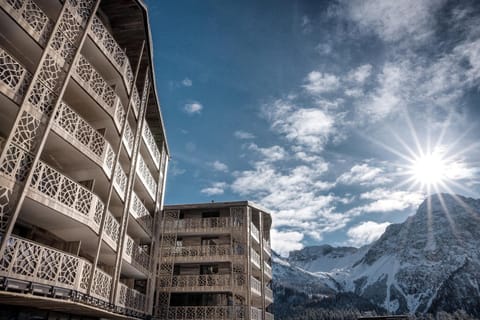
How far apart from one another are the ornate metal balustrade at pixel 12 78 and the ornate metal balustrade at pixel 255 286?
76.6ft

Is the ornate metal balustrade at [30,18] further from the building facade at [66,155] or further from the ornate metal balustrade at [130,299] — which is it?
the ornate metal balustrade at [130,299]

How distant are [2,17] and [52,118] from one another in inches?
135

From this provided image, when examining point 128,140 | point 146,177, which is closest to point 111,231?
point 128,140

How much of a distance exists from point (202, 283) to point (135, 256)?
930cm

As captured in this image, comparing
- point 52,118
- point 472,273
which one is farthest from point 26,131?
point 472,273

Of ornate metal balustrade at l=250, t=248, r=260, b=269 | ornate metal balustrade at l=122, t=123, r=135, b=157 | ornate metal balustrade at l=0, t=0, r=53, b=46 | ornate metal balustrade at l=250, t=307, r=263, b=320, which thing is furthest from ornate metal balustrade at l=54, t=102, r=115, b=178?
ornate metal balustrade at l=250, t=248, r=260, b=269

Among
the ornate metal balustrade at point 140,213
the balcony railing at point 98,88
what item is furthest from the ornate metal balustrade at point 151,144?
the balcony railing at point 98,88

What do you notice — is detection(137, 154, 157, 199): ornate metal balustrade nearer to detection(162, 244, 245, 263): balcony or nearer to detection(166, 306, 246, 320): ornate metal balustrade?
detection(162, 244, 245, 263): balcony

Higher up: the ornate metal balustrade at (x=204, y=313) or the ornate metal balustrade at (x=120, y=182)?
the ornate metal balustrade at (x=120, y=182)

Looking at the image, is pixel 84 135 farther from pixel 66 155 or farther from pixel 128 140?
pixel 128 140

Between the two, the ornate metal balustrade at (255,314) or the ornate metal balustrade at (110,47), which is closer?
the ornate metal balustrade at (110,47)

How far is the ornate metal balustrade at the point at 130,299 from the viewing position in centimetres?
1717

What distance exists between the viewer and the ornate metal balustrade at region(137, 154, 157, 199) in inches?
830

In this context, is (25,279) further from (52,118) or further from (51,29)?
(51,29)
